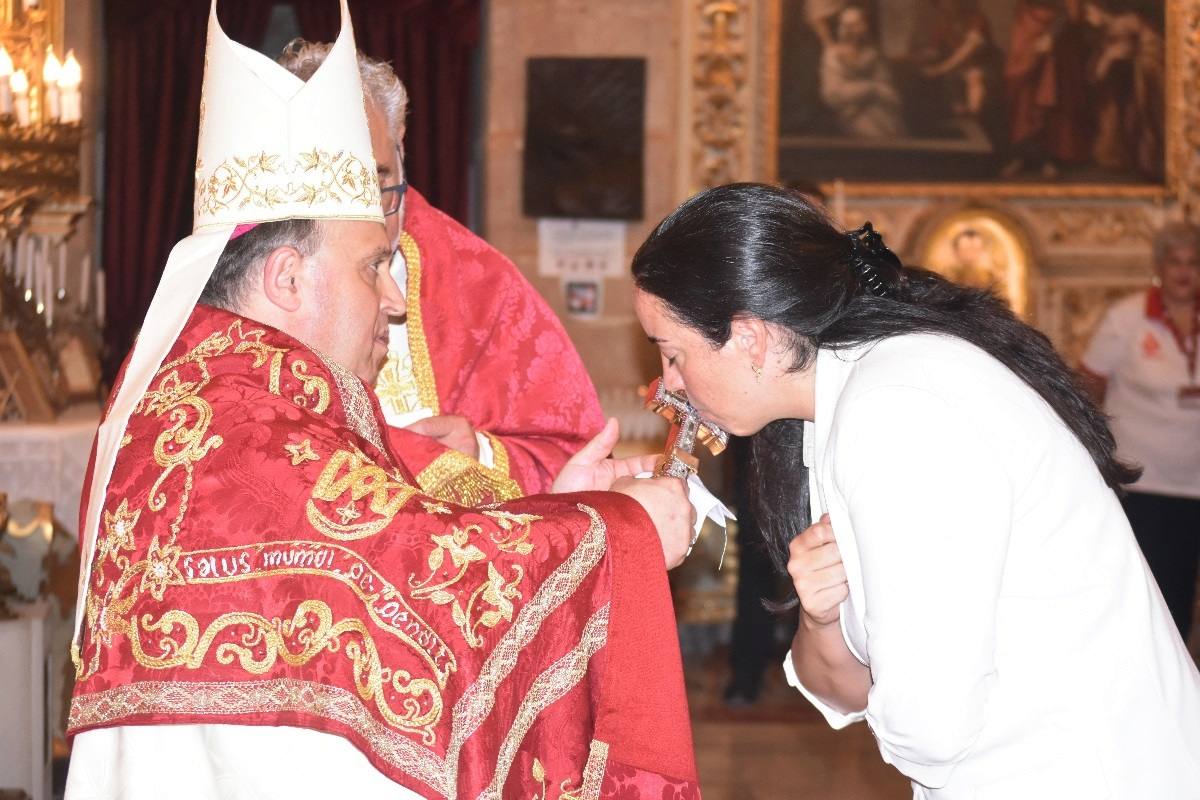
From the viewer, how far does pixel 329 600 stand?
1.82 meters

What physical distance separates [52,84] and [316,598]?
4.04 metres

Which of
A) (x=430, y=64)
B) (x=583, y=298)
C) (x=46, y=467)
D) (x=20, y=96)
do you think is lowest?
A: (x=46, y=467)

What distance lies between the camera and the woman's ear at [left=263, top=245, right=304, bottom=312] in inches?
83.8

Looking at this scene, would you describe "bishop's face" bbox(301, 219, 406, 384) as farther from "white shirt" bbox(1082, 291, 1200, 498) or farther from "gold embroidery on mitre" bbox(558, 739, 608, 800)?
"white shirt" bbox(1082, 291, 1200, 498)

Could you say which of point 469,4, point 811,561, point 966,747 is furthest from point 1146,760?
point 469,4

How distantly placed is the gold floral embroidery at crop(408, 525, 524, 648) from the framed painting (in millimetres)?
5948

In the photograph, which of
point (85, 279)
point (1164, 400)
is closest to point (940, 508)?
point (1164, 400)

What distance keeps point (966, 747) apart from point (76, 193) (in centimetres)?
500

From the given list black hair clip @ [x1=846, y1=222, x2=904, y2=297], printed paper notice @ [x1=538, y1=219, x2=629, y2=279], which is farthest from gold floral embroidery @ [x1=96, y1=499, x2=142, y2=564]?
printed paper notice @ [x1=538, y1=219, x2=629, y2=279]

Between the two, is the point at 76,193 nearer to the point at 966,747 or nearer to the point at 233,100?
the point at 233,100

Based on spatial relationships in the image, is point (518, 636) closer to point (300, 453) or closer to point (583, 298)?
point (300, 453)

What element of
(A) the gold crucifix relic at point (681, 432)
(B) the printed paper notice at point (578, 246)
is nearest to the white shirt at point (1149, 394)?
(B) the printed paper notice at point (578, 246)

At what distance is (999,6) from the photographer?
7.61 meters

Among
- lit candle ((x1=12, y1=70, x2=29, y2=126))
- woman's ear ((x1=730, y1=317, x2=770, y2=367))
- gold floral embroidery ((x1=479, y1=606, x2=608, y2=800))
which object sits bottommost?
gold floral embroidery ((x1=479, y1=606, x2=608, y2=800))
